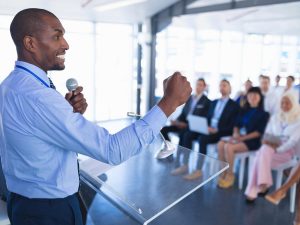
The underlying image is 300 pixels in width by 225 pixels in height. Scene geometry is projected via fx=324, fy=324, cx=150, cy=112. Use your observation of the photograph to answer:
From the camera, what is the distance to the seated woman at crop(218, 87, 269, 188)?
396 cm

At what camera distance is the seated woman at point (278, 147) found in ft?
11.5

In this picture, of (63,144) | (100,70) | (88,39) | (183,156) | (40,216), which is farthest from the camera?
(100,70)

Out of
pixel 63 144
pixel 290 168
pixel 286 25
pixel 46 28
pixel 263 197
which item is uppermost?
pixel 286 25

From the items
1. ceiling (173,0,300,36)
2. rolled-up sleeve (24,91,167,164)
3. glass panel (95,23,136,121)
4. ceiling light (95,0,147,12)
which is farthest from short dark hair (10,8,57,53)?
ceiling (173,0,300,36)

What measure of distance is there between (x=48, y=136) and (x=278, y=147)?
318 centimetres

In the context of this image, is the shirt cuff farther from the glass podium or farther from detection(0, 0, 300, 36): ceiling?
detection(0, 0, 300, 36): ceiling

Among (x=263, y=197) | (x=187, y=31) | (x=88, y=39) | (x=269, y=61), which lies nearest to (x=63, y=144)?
(x=263, y=197)

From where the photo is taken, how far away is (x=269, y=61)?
9.89 metres

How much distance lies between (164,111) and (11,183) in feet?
1.92

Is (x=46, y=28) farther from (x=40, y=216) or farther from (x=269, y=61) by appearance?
(x=269, y=61)

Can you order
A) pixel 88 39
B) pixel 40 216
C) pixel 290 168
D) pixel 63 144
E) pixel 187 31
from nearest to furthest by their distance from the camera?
pixel 63 144 < pixel 40 216 < pixel 290 168 < pixel 88 39 < pixel 187 31

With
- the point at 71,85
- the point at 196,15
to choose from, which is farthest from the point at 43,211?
the point at 196,15

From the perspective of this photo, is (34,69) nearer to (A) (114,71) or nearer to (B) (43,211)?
(B) (43,211)

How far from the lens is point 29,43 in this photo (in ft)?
3.27
